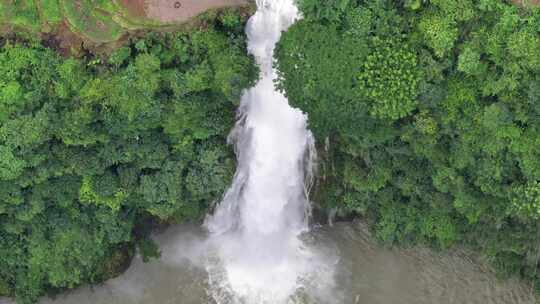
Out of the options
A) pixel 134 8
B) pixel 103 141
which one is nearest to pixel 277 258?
pixel 103 141

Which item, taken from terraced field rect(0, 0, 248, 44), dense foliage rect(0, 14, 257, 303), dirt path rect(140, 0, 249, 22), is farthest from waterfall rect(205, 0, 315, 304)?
terraced field rect(0, 0, 248, 44)

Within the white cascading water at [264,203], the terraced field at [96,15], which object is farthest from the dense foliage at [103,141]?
the white cascading water at [264,203]

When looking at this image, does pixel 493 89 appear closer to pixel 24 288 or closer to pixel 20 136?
pixel 20 136

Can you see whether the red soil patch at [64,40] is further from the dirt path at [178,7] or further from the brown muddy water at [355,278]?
the brown muddy water at [355,278]

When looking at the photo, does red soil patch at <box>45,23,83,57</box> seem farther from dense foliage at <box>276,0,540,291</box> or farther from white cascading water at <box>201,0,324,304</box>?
dense foliage at <box>276,0,540,291</box>

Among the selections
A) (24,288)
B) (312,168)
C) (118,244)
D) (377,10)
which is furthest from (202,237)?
(377,10)
